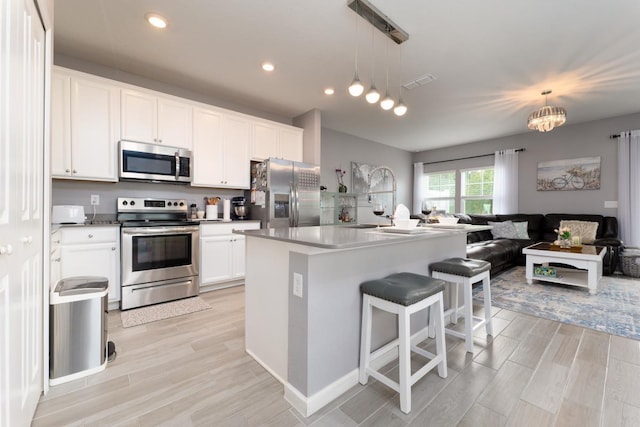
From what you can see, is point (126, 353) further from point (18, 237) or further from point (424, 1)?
point (424, 1)

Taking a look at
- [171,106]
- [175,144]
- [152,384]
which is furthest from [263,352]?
[171,106]

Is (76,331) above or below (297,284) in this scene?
below

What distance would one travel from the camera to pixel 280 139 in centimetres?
432

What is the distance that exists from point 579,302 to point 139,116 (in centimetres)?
551

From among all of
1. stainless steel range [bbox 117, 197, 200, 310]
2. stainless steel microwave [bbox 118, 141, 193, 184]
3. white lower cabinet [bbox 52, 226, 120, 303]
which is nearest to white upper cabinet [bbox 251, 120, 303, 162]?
stainless steel microwave [bbox 118, 141, 193, 184]

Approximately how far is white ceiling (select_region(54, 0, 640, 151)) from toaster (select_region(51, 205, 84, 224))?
5.53ft

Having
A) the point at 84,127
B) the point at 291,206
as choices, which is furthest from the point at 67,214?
the point at 291,206

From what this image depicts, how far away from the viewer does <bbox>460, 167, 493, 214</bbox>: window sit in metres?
6.45

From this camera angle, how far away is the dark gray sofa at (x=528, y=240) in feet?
13.5

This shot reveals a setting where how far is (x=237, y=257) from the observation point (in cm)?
364

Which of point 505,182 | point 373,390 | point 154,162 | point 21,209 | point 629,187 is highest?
point 505,182

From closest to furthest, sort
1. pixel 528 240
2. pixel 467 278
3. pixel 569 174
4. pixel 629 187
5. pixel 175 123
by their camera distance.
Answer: pixel 467 278
pixel 175 123
pixel 629 187
pixel 528 240
pixel 569 174

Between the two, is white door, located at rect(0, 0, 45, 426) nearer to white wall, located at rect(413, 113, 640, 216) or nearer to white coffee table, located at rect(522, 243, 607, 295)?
white coffee table, located at rect(522, 243, 607, 295)

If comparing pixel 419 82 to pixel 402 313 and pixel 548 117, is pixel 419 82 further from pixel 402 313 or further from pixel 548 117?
pixel 402 313
